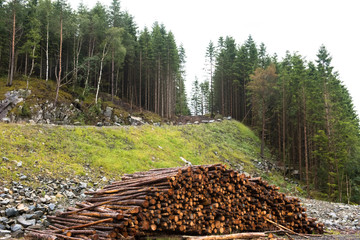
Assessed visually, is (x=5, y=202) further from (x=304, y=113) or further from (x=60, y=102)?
(x=304, y=113)

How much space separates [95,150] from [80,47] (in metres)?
29.5

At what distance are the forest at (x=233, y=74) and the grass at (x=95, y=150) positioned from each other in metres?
9.71

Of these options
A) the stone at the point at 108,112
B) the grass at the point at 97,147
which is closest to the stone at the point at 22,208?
the grass at the point at 97,147

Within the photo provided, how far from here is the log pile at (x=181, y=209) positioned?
591 cm

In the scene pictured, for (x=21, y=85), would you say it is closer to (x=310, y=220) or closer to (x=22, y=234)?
(x=22, y=234)

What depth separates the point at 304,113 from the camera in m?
26.7

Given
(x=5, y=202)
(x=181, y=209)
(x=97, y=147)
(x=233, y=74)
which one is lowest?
(x=5, y=202)

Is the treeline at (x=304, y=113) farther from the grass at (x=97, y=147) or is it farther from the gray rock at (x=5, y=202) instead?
the gray rock at (x=5, y=202)

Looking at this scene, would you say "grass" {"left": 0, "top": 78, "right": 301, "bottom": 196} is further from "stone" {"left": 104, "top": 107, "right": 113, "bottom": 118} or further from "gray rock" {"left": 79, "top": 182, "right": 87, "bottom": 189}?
"gray rock" {"left": 79, "top": 182, "right": 87, "bottom": 189}

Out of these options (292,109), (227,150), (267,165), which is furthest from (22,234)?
(292,109)

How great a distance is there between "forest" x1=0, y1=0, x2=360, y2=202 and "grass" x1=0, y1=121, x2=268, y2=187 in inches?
382

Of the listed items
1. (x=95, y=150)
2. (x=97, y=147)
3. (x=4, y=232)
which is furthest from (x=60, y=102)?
(x=4, y=232)

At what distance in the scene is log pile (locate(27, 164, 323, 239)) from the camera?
591cm

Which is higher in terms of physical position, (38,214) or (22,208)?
(22,208)
